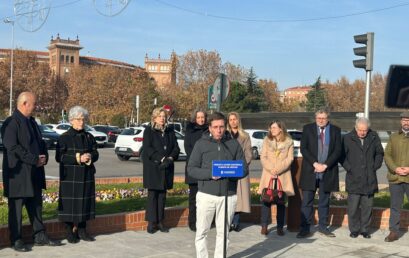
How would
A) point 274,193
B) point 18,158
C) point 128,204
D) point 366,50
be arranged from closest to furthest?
1. point 18,158
2. point 274,193
3. point 128,204
4. point 366,50

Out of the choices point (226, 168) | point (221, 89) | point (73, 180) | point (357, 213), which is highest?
point (221, 89)

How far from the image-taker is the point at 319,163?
805cm

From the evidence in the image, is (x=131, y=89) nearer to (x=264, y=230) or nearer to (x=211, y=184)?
(x=264, y=230)

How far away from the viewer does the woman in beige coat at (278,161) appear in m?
8.00

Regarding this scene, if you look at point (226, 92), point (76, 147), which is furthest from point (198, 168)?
point (226, 92)

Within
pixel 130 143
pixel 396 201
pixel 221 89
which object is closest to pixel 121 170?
pixel 130 143

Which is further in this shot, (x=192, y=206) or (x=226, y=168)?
(x=192, y=206)

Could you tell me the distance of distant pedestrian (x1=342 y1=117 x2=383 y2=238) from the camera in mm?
8180

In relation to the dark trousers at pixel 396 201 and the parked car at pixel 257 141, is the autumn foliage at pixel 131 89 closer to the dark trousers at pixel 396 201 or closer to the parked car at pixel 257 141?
the parked car at pixel 257 141

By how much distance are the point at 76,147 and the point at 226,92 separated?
14.7 ft

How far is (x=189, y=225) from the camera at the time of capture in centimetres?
828

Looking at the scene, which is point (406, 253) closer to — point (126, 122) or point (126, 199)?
point (126, 199)

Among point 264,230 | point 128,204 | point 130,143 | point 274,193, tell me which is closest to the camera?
point 274,193

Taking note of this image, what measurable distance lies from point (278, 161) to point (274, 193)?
0.48m
